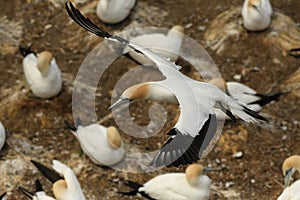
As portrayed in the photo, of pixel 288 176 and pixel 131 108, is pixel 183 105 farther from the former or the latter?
pixel 131 108

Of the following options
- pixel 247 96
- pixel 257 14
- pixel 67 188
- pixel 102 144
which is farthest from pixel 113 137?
pixel 257 14

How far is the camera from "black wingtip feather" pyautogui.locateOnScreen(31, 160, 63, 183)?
310 inches

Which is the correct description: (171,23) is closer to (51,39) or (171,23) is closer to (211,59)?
(211,59)

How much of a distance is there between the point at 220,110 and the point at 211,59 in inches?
93.2

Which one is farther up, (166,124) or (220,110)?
(220,110)

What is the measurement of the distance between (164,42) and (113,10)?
84 cm

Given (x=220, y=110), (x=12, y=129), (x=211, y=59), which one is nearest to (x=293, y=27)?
(x=211, y=59)

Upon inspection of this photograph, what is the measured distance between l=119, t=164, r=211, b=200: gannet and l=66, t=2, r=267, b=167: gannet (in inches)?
29.2

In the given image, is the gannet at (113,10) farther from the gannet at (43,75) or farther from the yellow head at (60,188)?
the yellow head at (60,188)

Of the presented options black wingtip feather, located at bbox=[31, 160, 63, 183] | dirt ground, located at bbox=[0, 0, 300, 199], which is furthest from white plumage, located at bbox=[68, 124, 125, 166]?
black wingtip feather, located at bbox=[31, 160, 63, 183]

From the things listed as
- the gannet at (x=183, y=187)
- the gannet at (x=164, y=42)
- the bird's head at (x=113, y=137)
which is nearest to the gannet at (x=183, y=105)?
the bird's head at (x=113, y=137)

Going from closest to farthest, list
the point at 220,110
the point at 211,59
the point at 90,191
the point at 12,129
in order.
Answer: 1. the point at 220,110
2. the point at 90,191
3. the point at 12,129
4. the point at 211,59

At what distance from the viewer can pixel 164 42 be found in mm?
9531

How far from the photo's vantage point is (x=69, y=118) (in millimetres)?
8859
